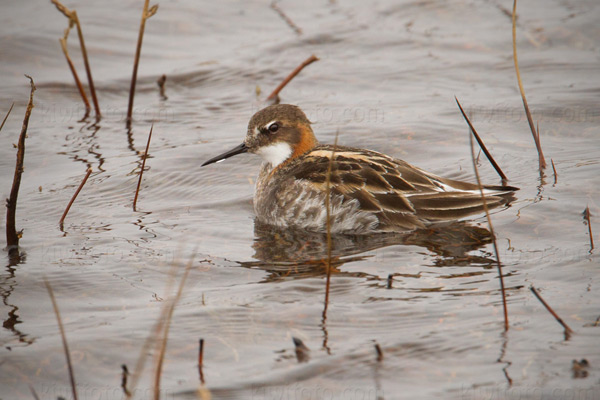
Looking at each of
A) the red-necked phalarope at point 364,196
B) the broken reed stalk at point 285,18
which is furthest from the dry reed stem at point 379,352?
the broken reed stalk at point 285,18

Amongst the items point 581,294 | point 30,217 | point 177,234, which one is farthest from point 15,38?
point 581,294

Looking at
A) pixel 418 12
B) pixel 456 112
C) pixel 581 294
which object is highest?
pixel 418 12

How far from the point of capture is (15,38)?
1301 cm

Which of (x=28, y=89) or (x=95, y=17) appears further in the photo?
(x=95, y=17)

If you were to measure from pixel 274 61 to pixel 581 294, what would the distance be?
26.7 feet

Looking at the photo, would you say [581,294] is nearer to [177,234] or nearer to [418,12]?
[177,234]

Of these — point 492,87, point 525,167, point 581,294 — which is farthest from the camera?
point 492,87

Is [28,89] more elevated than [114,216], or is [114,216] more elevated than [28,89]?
[28,89]

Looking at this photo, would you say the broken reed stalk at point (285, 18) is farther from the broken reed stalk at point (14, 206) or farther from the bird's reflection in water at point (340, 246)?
the broken reed stalk at point (14, 206)

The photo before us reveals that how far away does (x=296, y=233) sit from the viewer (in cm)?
779

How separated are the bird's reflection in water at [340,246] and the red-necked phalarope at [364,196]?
0.12m

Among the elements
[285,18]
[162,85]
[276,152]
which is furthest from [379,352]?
[285,18]

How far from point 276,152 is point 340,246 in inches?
69.0

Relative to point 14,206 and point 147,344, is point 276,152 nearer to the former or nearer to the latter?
point 14,206
